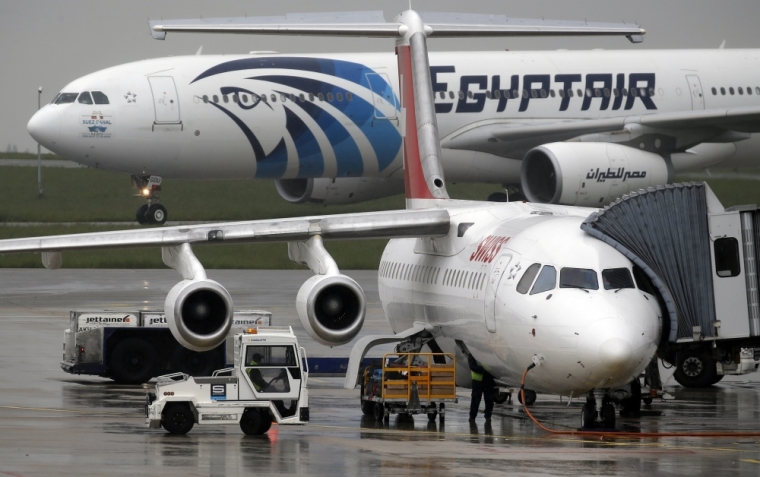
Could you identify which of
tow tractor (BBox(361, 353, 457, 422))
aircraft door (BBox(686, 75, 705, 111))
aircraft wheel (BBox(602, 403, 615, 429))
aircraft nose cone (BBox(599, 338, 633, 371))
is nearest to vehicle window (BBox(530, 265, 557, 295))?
aircraft nose cone (BBox(599, 338, 633, 371))

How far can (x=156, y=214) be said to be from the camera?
3762 cm

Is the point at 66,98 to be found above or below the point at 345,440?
above

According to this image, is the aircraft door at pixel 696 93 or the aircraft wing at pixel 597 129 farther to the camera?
the aircraft door at pixel 696 93

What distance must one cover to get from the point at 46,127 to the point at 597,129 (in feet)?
46.9

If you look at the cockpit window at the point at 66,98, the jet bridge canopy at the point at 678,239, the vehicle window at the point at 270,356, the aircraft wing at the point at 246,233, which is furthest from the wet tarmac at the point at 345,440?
the cockpit window at the point at 66,98

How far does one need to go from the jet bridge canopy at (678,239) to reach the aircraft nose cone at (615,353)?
1.76 metres

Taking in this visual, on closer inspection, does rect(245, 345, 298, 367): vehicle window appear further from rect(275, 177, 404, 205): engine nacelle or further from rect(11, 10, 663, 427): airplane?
rect(275, 177, 404, 205): engine nacelle

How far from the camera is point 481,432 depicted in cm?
1678

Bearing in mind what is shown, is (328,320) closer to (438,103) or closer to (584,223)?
(584,223)

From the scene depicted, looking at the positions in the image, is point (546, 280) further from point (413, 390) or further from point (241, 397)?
point (241, 397)

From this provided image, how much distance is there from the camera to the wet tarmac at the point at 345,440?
1345cm

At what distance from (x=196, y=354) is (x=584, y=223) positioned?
26.7 ft

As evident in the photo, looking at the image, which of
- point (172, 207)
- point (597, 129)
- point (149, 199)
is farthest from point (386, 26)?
point (172, 207)

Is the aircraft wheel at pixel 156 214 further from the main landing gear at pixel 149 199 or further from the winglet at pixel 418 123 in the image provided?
Result: the winglet at pixel 418 123
